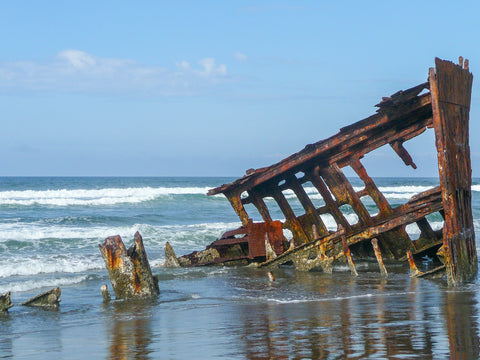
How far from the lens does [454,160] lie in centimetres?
1001

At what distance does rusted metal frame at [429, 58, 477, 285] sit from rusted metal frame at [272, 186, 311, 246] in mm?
3227

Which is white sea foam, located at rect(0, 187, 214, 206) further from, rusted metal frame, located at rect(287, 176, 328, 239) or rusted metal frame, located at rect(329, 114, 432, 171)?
rusted metal frame, located at rect(329, 114, 432, 171)

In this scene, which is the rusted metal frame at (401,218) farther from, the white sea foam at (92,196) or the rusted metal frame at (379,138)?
the white sea foam at (92,196)

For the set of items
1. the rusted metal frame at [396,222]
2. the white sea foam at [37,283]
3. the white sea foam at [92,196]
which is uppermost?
the white sea foam at [92,196]

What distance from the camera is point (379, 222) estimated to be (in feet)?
38.4

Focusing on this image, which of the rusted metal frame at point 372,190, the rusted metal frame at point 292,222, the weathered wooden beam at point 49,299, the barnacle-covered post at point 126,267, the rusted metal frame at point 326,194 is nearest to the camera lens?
the weathered wooden beam at point 49,299

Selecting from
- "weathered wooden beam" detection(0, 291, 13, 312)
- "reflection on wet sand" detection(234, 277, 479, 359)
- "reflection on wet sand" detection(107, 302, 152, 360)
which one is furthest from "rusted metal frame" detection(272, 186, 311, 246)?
"weathered wooden beam" detection(0, 291, 13, 312)

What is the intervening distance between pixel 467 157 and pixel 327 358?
592 cm

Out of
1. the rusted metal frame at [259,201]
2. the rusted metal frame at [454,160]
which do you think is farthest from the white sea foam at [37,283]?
the rusted metal frame at [454,160]

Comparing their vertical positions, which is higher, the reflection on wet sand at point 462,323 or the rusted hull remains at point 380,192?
the rusted hull remains at point 380,192

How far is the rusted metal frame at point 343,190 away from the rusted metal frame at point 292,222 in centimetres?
99

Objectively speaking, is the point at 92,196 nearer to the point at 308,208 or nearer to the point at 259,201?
the point at 259,201

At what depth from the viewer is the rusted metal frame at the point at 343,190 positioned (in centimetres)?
1191

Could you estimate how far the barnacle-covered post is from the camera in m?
9.53
